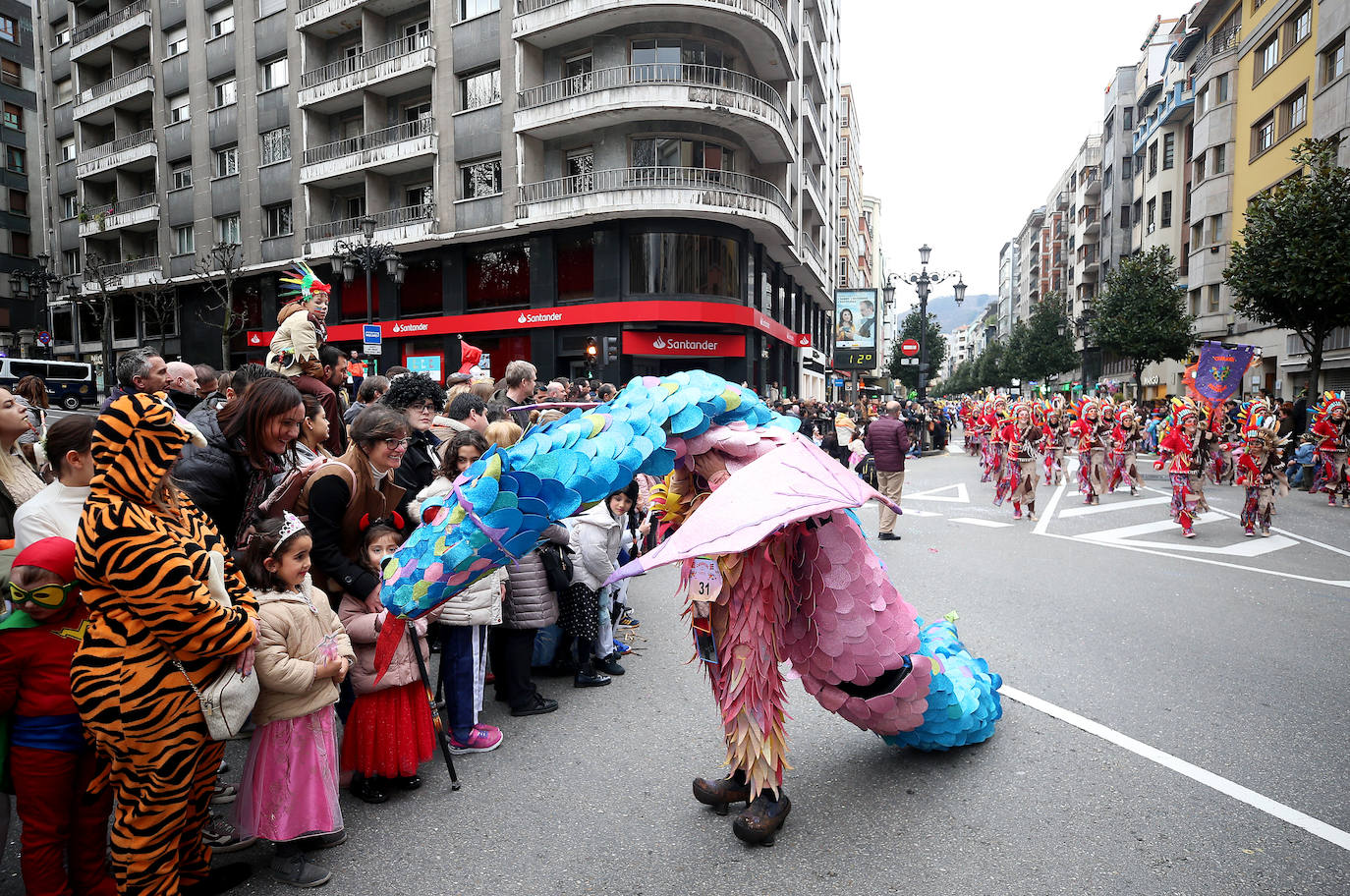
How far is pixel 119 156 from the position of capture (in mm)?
30719

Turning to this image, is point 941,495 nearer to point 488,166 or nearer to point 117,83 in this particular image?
point 488,166

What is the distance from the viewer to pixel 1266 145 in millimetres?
25688

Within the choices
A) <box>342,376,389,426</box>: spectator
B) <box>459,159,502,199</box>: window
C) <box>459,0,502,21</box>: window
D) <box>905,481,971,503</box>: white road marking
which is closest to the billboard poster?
<box>459,159,502,199</box>: window

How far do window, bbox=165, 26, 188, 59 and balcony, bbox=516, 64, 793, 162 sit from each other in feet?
58.0

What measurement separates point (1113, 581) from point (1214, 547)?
2.82 meters

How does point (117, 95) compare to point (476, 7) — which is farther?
point (117, 95)

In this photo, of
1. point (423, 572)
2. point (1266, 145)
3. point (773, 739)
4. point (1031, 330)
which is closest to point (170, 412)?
point (423, 572)

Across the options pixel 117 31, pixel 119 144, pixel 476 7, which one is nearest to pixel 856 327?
pixel 476 7

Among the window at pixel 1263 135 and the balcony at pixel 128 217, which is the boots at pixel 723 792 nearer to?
the window at pixel 1263 135

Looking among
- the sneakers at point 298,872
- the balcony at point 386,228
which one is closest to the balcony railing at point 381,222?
the balcony at point 386,228

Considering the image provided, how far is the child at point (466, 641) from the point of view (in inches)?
143

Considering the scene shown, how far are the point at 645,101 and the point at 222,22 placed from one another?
64.2ft

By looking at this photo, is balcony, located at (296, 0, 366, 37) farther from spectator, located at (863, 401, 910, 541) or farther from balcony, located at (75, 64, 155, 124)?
spectator, located at (863, 401, 910, 541)

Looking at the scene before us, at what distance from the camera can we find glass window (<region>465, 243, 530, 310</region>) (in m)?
23.1
